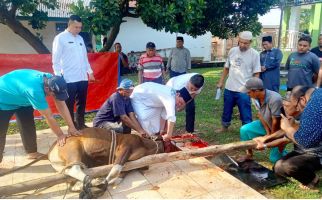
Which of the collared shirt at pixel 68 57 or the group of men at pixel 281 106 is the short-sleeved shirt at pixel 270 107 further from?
the collared shirt at pixel 68 57

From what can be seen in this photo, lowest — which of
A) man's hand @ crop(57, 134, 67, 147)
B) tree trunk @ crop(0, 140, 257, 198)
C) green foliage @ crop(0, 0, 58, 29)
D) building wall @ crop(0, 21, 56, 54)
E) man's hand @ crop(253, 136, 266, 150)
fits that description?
tree trunk @ crop(0, 140, 257, 198)

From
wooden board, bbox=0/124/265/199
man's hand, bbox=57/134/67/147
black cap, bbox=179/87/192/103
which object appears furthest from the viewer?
black cap, bbox=179/87/192/103

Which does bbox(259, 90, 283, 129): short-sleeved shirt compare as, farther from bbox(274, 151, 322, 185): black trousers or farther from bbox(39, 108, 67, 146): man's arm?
bbox(39, 108, 67, 146): man's arm

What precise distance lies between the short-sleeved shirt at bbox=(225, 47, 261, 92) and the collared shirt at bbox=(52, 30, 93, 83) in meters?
2.70

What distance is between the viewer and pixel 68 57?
209 inches

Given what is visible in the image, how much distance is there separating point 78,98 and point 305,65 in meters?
4.12

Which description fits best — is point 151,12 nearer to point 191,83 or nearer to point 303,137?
point 191,83

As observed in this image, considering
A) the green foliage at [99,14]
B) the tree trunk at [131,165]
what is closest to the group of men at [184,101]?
the tree trunk at [131,165]

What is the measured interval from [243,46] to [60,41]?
10.3 ft

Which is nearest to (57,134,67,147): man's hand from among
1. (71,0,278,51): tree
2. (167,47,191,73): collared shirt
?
(71,0,278,51): tree

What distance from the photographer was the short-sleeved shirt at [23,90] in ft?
12.1

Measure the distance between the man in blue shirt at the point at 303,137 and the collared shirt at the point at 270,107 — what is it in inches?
7.7

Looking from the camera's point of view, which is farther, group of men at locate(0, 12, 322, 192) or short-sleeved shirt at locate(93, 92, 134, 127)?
short-sleeved shirt at locate(93, 92, 134, 127)

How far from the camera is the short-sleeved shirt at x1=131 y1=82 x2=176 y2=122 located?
4.18m
